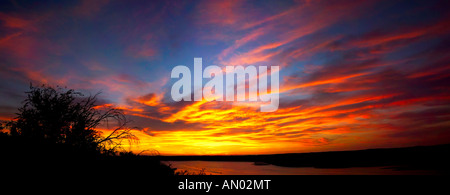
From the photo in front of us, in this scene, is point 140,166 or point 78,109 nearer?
point 140,166
